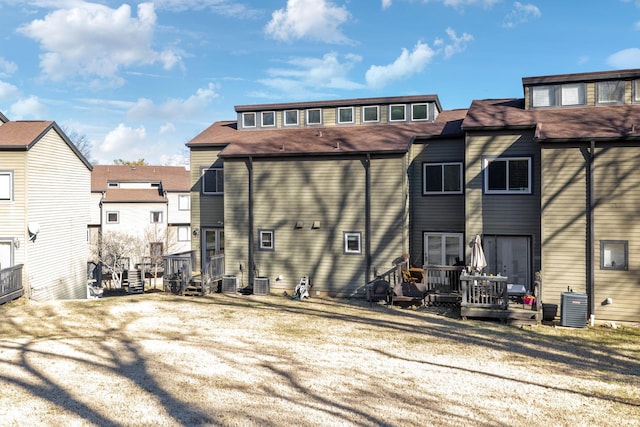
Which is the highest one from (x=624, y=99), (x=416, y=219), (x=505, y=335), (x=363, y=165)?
(x=624, y=99)

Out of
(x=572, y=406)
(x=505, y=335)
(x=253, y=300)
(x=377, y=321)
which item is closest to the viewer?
(x=572, y=406)

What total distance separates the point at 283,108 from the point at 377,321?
41.6 feet

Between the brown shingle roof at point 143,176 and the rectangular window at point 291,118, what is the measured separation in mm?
21288

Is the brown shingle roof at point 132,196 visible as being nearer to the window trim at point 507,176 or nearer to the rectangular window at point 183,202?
the rectangular window at point 183,202

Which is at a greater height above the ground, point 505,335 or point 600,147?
point 600,147

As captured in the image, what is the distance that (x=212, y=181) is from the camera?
22.8m

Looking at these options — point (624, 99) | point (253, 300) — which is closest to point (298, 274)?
point (253, 300)

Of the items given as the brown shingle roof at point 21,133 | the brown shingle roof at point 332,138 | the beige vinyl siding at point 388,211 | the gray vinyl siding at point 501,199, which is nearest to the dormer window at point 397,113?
the brown shingle roof at point 332,138

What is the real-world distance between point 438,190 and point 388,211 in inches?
88.7

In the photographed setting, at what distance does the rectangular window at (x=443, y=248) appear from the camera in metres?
18.9

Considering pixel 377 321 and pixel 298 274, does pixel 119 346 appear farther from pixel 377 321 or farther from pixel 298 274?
pixel 298 274

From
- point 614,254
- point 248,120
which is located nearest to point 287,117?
point 248,120

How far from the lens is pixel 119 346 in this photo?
39.7 feet

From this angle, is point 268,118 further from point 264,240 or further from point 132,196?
point 132,196
